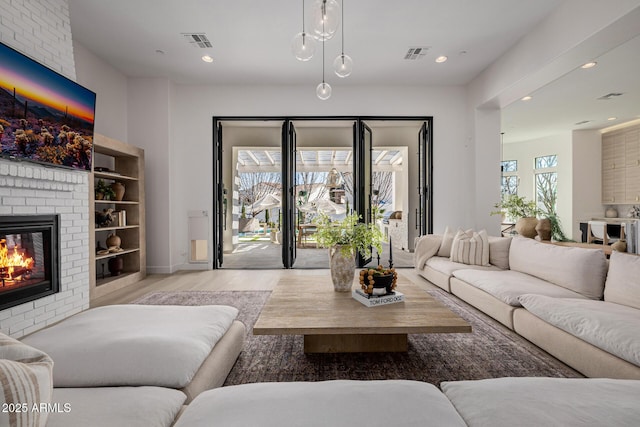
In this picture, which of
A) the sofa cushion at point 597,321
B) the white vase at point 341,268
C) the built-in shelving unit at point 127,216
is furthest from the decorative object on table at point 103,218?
the sofa cushion at point 597,321

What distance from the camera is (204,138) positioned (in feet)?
17.6

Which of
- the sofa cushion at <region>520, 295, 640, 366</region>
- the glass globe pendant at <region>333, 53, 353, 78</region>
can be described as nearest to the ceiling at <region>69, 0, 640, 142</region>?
the glass globe pendant at <region>333, 53, 353, 78</region>

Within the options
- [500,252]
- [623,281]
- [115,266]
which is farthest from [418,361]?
[115,266]

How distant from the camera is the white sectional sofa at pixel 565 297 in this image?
1.75 m

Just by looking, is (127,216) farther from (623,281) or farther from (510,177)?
(510,177)

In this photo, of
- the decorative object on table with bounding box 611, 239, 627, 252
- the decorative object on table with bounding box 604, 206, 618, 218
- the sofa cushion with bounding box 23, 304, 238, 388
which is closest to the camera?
the sofa cushion with bounding box 23, 304, 238, 388

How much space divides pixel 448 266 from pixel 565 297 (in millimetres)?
1449

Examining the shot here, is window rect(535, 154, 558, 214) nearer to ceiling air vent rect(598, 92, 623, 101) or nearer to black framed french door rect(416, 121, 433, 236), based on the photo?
ceiling air vent rect(598, 92, 623, 101)

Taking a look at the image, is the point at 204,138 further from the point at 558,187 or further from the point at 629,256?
the point at 558,187

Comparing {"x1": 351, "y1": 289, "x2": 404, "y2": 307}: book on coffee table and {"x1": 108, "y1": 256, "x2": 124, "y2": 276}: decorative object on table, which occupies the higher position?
{"x1": 351, "y1": 289, "x2": 404, "y2": 307}: book on coffee table

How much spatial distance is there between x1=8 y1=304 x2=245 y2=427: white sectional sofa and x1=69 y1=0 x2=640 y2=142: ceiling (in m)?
3.12

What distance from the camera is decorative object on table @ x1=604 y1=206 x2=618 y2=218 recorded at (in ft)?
25.5

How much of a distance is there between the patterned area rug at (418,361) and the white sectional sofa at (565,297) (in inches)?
6.0

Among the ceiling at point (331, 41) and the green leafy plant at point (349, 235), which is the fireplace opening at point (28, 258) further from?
the green leafy plant at point (349, 235)
